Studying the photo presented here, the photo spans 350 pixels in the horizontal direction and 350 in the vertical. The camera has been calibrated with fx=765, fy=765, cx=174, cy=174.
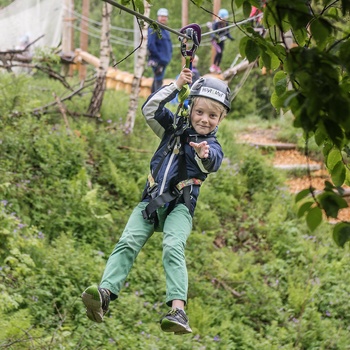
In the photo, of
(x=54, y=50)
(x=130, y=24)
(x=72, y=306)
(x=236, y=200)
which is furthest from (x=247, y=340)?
(x=130, y=24)

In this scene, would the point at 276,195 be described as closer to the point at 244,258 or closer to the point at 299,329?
the point at 244,258

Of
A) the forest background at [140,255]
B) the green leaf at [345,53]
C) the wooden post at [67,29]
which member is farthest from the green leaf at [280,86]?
the wooden post at [67,29]

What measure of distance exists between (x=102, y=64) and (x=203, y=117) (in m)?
6.48

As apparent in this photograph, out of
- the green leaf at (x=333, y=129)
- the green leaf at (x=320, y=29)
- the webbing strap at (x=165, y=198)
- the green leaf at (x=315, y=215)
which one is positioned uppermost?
the green leaf at (x=320, y=29)

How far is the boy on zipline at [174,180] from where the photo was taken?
4535 mm

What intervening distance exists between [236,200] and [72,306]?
4.56m

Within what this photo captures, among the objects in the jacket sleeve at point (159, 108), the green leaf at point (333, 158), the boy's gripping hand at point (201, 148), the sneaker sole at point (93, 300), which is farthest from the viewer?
the jacket sleeve at point (159, 108)

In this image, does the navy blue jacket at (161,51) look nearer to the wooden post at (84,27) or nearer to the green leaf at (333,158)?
the wooden post at (84,27)

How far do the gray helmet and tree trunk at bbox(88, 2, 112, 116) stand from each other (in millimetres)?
6329

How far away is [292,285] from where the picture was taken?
31.9ft

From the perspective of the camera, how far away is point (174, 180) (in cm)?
473

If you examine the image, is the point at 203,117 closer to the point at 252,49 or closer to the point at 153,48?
the point at 252,49

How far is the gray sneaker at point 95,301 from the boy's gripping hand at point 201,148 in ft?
3.16

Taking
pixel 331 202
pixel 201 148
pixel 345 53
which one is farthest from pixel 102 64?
pixel 331 202
